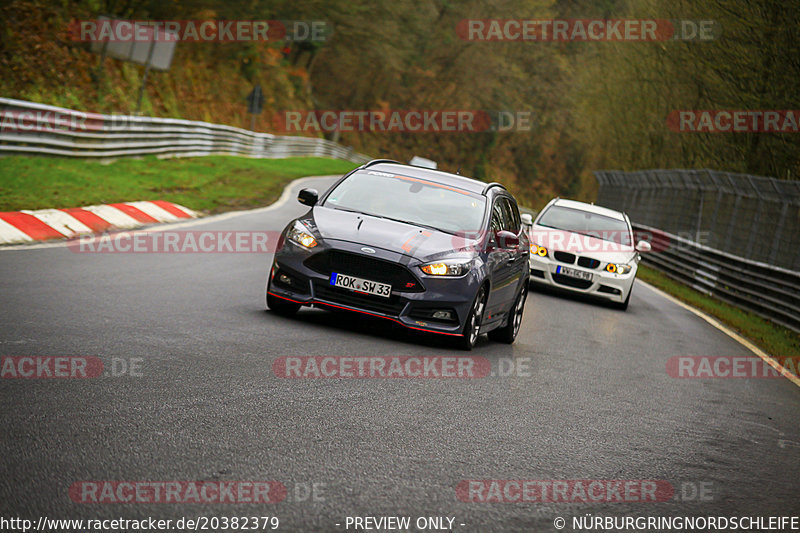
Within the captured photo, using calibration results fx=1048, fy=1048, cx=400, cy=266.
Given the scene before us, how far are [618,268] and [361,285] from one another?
8.92 metres

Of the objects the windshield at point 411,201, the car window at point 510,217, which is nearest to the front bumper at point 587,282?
the car window at point 510,217

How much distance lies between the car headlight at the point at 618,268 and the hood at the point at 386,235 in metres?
7.81

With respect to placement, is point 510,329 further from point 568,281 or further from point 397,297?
point 568,281

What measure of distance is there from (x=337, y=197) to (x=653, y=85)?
34.1 meters

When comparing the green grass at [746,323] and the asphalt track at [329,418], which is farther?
the green grass at [746,323]

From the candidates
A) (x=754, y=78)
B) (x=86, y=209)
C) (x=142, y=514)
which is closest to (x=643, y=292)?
(x=754, y=78)

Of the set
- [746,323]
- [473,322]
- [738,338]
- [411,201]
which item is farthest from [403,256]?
[746,323]

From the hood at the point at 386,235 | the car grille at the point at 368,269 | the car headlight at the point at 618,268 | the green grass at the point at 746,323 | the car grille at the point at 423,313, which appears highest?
the hood at the point at 386,235

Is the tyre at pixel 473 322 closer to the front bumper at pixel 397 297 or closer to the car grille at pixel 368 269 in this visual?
the front bumper at pixel 397 297

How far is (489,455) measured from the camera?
19.7 ft

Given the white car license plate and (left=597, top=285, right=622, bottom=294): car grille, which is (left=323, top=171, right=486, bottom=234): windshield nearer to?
the white car license plate

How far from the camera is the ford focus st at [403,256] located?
9516 mm

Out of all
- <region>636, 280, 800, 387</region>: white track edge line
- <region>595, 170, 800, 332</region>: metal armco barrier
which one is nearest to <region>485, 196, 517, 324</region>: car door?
<region>636, 280, 800, 387</region>: white track edge line

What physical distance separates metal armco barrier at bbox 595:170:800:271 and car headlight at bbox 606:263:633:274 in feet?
17.3
